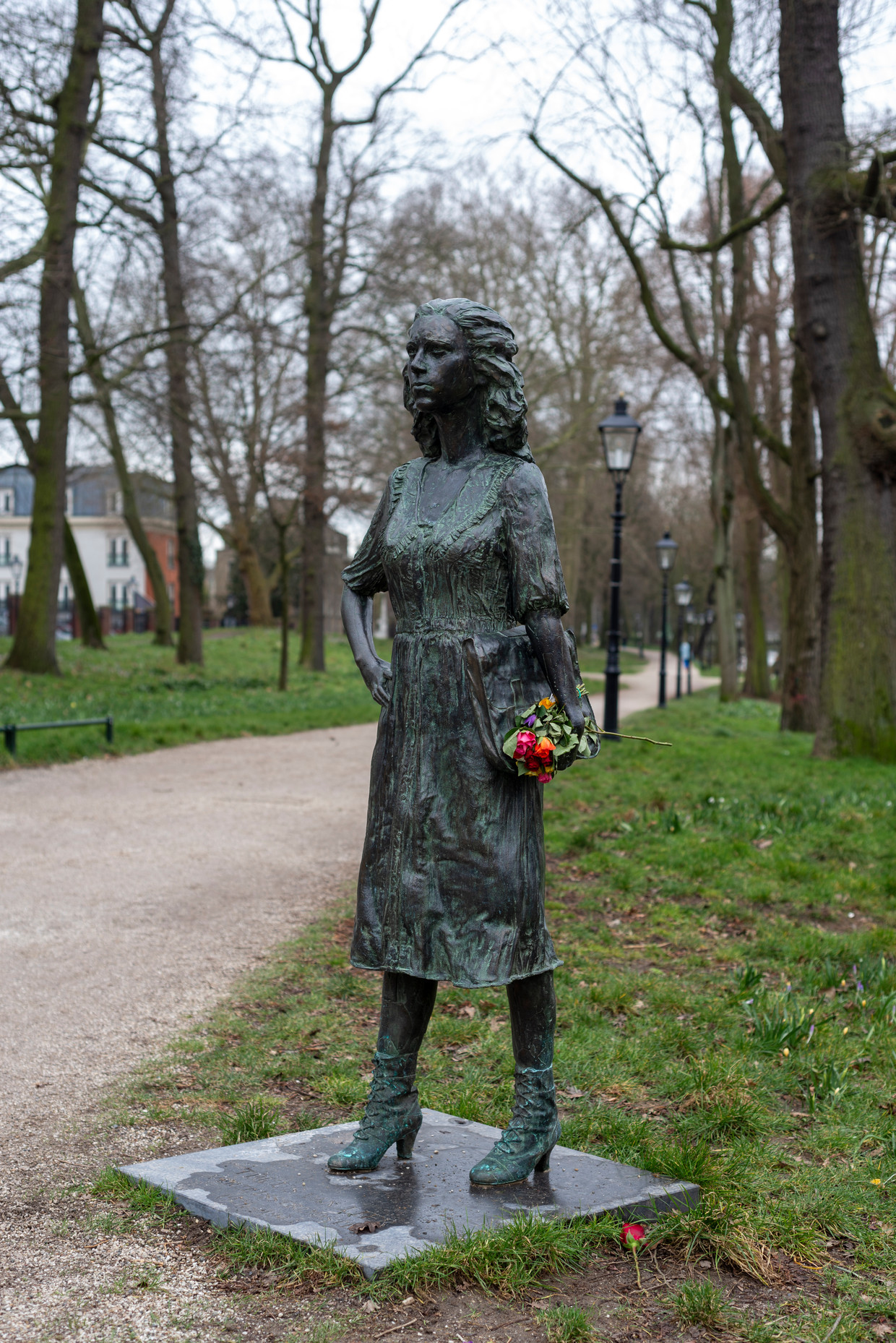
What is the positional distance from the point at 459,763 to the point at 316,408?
22226mm

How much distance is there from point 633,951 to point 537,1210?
311 centimetres

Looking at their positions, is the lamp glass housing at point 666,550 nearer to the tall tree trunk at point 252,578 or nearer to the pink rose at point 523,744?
the tall tree trunk at point 252,578

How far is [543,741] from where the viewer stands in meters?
3.38

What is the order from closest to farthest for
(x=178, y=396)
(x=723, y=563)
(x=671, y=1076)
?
(x=671, y=1076), (x=178, y=396), (x=723, y=563)

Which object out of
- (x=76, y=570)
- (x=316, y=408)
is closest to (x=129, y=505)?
(x=76, y=570)

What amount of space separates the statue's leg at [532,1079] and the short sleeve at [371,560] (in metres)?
1.25

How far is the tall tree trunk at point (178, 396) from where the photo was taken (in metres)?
22.2

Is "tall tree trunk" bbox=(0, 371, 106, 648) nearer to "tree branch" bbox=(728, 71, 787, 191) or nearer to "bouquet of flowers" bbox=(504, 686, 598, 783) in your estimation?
"tree branch" bbox=(728, 71, 787, 191)

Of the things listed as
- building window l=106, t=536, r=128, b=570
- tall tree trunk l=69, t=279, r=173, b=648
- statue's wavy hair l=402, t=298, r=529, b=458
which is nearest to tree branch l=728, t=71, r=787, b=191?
tall tree trunk l=69, t=279, r=173, b=648

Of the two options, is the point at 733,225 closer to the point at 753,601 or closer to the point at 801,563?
the point at 801,563

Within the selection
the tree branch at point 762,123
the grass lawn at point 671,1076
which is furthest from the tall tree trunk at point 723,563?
the grass lawn at point 671,1076

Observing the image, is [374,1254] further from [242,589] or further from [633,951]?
[242,589]

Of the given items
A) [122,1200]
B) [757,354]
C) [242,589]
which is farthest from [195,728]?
[242,589]

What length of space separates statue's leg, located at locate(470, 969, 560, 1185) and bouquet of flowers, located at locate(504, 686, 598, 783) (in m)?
0.63
